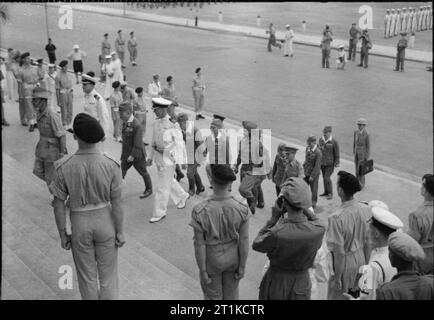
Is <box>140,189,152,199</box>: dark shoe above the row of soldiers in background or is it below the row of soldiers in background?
below

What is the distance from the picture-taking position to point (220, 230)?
15.7ft

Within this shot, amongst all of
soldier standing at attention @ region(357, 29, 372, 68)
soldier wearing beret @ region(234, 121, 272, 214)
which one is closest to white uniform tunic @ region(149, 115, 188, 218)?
soldier wearing beret @ region(234, 121, 272, 214)

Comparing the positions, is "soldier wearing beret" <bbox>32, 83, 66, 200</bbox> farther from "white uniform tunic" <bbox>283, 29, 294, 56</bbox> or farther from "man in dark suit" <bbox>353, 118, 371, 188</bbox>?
"white uniform tunic" <bbox>283, 29, 294, 56</bbox>

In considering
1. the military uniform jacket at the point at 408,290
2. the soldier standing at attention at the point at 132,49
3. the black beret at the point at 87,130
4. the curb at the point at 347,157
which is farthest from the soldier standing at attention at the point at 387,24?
the military uniform jacket at the point at 408,290

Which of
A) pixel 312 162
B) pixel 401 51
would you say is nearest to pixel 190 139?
pixel 312 162

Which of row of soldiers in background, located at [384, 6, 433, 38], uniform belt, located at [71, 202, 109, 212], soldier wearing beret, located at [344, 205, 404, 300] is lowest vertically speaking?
soldier wearing beret, located at [344, 205, 404, 300]

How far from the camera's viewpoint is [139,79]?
19719mm

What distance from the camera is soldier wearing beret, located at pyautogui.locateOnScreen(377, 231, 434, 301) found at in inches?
151

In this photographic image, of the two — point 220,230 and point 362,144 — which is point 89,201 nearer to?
point 220,230

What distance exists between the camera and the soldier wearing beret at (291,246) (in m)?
4.38

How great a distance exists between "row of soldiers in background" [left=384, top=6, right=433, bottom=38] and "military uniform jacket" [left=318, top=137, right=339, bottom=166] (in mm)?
23597

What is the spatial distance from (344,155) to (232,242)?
305 inches

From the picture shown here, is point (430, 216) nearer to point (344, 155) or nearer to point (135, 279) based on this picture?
point (135, 279)

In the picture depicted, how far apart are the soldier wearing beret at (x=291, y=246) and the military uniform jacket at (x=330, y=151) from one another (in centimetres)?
490
